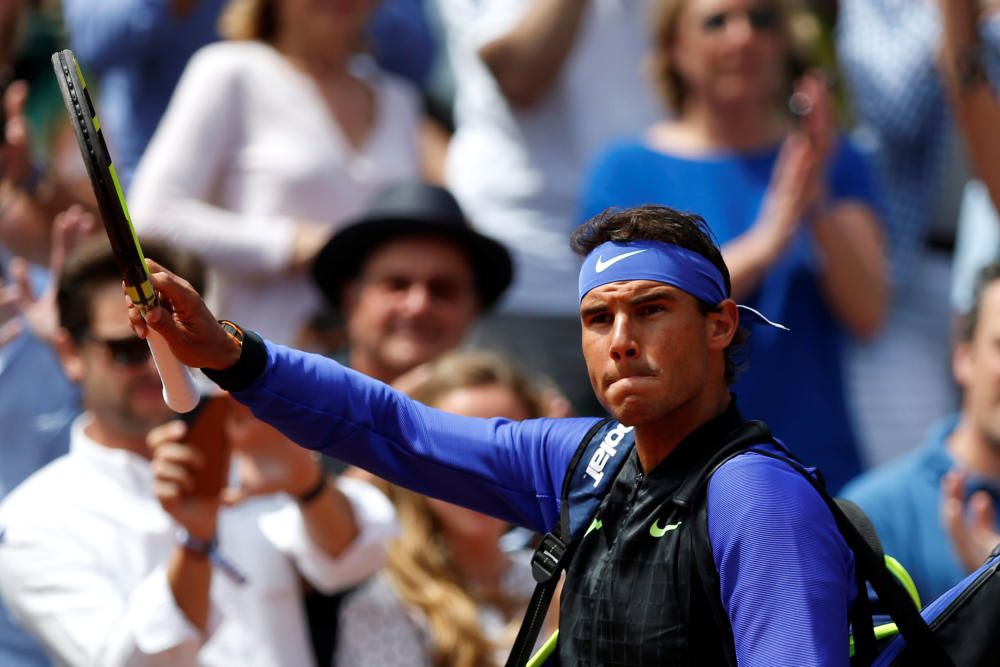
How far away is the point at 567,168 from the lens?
19.4ft

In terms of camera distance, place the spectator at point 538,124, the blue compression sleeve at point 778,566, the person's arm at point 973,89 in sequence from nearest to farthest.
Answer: the blue compression sleeve at point 778,566, the person's arm at point 973,89, the spectator at point 538,124

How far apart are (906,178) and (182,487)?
3.56 m

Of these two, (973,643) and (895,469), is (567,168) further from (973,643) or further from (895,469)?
(973,643)

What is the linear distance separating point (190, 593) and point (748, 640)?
5.14 ft

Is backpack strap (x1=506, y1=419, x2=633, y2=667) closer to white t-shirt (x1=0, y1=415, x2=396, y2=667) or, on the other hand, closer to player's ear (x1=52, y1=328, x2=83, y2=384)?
white t-shirt (x1=0, y1=415, x2=396, y2=667)

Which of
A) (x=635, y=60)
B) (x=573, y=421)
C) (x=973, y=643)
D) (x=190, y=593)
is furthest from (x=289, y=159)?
(x=973, y=643)

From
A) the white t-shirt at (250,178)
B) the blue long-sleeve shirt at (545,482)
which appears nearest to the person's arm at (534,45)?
the white t-shirt at (250,178)

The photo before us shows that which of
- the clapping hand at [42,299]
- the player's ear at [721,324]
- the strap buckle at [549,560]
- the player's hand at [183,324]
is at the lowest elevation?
the clapping hand at [42,299]

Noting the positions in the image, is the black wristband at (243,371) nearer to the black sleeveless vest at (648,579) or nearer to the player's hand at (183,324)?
the player's hand at (183,324)

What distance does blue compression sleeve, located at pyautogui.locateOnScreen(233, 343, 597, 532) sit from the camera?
3.01m

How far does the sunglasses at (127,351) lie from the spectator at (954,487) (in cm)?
195

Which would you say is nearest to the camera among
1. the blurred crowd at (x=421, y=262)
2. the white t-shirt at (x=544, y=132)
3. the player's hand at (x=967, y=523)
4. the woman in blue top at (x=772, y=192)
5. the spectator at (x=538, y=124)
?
the blurred crowd at (x=421, y=262)

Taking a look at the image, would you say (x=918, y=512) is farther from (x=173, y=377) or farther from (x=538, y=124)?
(x=173, y=377)

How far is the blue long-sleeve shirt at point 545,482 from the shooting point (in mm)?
2549
